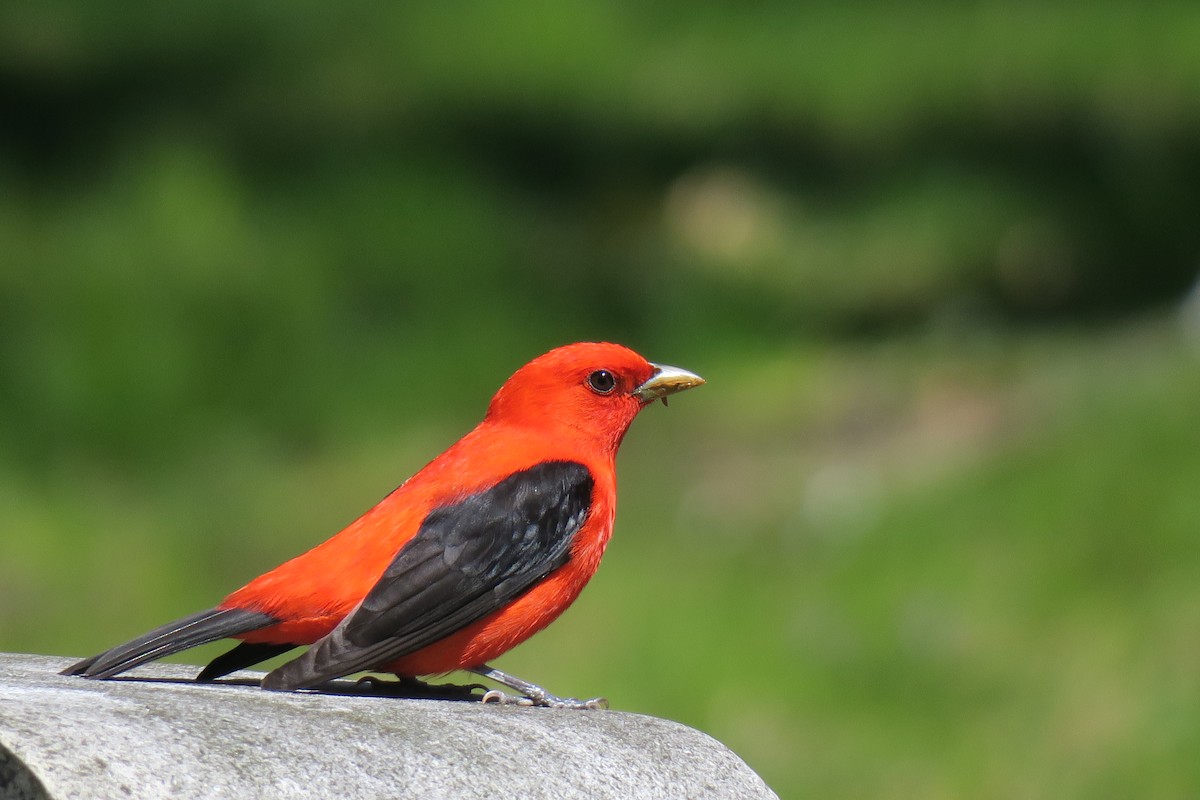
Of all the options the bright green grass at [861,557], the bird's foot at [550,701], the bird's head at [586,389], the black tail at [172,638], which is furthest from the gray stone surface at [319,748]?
the bright green grass at [861,557]

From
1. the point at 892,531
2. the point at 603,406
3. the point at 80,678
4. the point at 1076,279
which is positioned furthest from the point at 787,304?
the point at 80,678

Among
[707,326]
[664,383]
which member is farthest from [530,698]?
[707,326]

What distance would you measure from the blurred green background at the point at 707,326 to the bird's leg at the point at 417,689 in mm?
2812

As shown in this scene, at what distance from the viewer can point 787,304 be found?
11250 millimetres

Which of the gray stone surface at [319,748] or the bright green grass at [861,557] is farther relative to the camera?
the bright green grass at [861,557]

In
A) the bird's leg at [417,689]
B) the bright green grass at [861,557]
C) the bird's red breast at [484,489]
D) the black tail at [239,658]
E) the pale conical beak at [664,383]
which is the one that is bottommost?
the black tail at [239,658]

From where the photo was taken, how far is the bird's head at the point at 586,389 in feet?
17.6

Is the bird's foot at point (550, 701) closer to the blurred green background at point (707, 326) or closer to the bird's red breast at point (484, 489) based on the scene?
the bird's red breast at point (484, 489)

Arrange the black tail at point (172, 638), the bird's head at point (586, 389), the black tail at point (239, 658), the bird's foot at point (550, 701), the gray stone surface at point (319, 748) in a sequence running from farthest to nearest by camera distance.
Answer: the bird's head at point (586, 389) → the bird's foot at point (550, 701) → the black tail at point (239, 658) → the black tail at point (172, 638) → the gray stone surface at point (319, 748)

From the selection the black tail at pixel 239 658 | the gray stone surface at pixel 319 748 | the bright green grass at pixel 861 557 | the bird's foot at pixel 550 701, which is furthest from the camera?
the bright green grass at pixel 861 557

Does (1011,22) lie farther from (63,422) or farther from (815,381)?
(63,422)

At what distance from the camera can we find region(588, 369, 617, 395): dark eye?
5406 millimetres

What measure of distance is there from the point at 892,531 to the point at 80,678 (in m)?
5.36

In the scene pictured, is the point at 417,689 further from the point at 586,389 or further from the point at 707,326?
the point at 707,326
